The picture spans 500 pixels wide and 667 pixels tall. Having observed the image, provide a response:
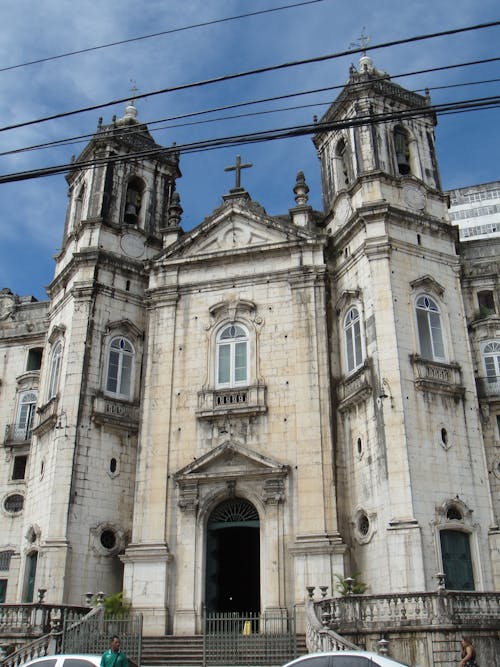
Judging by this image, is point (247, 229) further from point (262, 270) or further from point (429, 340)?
point (429, 340)

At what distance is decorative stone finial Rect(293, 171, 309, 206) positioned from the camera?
28109 millimetres

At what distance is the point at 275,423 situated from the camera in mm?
24047

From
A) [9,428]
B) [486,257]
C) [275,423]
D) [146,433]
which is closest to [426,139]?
[486,257]

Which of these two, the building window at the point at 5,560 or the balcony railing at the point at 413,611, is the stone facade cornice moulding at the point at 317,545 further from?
the building window at the point at 5,560

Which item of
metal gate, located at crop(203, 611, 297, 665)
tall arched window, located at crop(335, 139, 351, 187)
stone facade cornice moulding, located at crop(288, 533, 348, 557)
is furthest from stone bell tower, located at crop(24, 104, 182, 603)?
tall arched window, located at crop(335, 139, 351, 187)

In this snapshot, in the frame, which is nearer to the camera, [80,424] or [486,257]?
[80,424]

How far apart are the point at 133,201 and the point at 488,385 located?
1605cm

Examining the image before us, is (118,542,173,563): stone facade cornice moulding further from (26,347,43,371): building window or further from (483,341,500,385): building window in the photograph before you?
(483,341,500,385): building window

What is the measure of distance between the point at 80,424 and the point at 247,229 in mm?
9460

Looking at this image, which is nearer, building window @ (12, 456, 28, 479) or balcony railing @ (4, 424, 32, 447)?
building window @ (12, 456, 28, 479)

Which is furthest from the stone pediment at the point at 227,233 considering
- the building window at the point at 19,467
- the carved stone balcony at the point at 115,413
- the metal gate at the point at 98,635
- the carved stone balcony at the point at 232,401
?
the metal gate at the point at 98,635

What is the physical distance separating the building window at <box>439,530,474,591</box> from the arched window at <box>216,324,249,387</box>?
838 cm

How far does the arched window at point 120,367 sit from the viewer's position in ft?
86.9

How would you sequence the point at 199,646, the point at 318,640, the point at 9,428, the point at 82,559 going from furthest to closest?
the point at 9,428 < the point at 82,559 < the point at 199,646 < the point at 318,640
